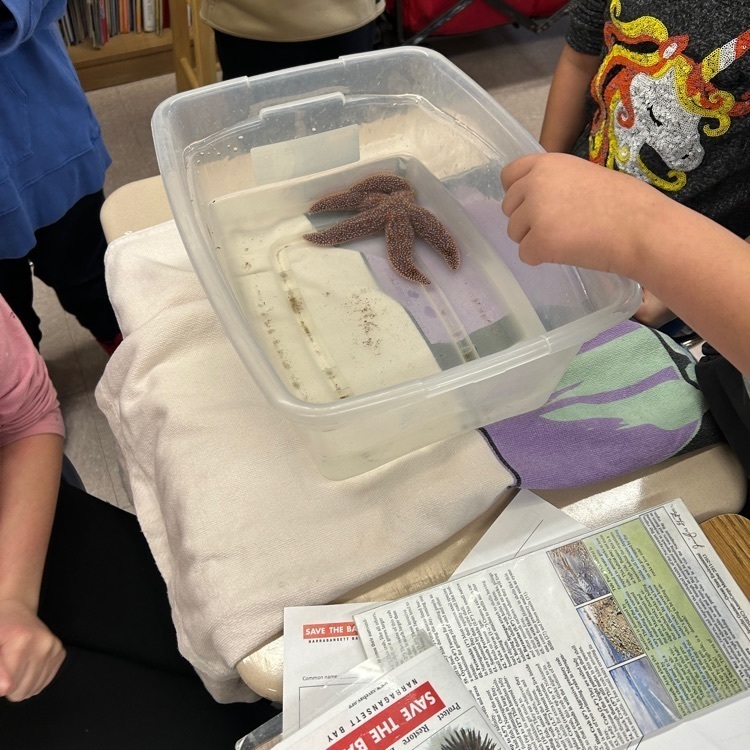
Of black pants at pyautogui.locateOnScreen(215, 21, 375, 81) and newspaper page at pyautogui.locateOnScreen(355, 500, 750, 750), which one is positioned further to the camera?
black pants at pyautogui.locateOnScreen(215, 21, 375, 81)

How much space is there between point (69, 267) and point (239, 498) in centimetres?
74

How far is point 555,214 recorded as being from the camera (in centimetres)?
55

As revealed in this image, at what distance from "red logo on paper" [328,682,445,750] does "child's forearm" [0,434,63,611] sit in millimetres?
384

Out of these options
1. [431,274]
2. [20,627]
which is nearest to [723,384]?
[431,274]

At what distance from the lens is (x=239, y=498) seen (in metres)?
0.57

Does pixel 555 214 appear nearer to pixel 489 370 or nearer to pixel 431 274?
pixel 489 370

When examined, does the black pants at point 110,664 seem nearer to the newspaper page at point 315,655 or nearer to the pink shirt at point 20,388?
the pink shirt at point 20,388

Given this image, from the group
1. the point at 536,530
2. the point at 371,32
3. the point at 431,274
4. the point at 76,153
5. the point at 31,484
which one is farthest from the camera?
the point at 371,32

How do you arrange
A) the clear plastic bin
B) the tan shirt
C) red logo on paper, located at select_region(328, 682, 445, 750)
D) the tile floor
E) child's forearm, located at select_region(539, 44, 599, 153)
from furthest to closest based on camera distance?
the tile floor, the tan shirt, child's forearm, located at select_region(539, 44, 599, 153), the clear plastic bin, red logo on paper, located at select_region(328, 682, 445, 750)

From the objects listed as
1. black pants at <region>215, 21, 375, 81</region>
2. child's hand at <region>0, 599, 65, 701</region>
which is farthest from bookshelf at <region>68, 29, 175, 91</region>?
child's hand at <region>0, 599, 65, 701</region>

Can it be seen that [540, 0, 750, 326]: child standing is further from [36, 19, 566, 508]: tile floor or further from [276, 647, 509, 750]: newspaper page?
[36, 19, 566, 508]: tile floor

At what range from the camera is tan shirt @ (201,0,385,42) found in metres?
1.10

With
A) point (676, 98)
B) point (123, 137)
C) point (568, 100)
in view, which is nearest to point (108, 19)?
point (123, 137)

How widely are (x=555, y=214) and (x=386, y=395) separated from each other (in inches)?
8.8
